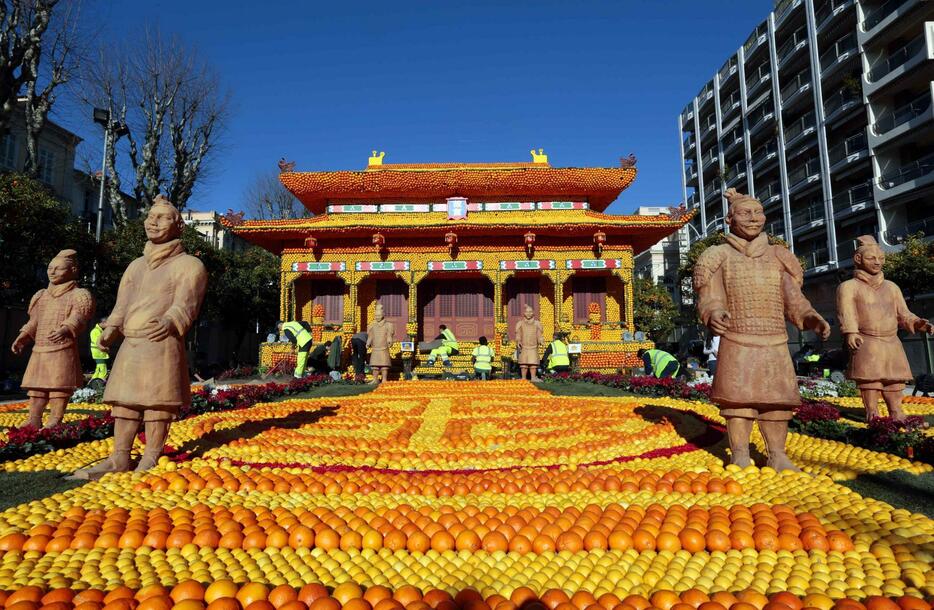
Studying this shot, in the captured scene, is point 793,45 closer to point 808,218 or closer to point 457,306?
point 808,218

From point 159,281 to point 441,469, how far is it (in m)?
2.94

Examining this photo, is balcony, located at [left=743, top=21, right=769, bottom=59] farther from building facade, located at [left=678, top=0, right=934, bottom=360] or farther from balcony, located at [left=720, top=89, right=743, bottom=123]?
balcony, located at [left=720, top=89, right=743, bottom=123]

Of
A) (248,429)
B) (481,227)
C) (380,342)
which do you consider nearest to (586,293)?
(481,227)

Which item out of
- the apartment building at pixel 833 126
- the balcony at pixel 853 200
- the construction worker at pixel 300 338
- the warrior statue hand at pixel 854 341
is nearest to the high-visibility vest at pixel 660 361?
the warrior statue hand at pixel 854 341

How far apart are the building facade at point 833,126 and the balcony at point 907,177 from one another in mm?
48

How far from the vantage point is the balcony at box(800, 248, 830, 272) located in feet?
90.4

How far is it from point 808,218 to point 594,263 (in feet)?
62.3

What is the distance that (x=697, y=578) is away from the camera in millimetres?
2359

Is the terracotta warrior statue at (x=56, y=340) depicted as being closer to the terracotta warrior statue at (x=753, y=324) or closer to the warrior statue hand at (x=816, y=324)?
the terracotta warrior statue at (x=753, y=324)

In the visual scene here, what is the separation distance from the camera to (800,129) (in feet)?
99.1

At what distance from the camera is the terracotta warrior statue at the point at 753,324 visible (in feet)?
13.5

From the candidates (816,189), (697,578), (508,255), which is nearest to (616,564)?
(697,578)

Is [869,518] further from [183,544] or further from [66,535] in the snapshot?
[66,535]

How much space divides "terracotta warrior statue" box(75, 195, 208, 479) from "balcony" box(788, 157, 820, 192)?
32880 millimetres
